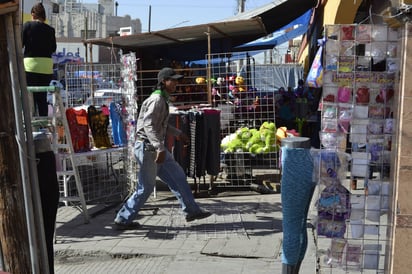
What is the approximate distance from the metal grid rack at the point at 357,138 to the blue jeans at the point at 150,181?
2748 millimetres

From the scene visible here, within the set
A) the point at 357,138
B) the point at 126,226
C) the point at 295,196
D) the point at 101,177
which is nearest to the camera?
the point at 357,138

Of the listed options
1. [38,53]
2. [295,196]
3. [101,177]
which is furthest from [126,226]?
[295,196]

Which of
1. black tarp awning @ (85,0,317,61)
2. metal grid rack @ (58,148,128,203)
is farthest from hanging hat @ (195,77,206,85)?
metal grid rack @ (58,148,128,203)

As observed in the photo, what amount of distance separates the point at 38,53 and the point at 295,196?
4.48 metres

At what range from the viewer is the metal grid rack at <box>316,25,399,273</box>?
3854 millimetres

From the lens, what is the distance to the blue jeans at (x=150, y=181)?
6.44m

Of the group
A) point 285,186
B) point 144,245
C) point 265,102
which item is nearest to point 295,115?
point 265,102

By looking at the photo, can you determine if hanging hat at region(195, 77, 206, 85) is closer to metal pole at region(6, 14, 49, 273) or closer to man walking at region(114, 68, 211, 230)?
man walking at region(114, 68, 211, 230)

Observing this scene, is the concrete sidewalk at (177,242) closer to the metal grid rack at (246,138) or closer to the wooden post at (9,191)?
the metal grid rack at (246,138)

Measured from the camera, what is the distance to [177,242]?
6.10 meters

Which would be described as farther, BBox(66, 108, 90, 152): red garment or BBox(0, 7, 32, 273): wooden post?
BBox(66, 108, 90, 152): red garment

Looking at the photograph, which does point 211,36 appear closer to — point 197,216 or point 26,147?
Answer: point 197,216

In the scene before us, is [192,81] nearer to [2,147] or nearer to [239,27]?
[239,27]

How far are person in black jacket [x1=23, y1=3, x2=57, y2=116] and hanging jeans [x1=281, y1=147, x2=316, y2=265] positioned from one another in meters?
4.09
